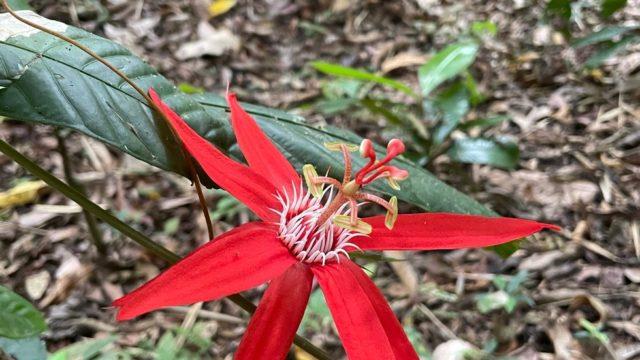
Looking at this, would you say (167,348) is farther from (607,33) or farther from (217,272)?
(607,33)

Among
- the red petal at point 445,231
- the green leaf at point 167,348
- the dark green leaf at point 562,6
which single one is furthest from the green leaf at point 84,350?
the dark green leaf at point 562,6

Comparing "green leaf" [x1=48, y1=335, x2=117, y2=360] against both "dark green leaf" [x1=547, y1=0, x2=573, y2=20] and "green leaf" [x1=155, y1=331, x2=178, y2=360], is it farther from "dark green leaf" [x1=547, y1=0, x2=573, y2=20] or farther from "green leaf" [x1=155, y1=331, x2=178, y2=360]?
"dark green leaf" [x1=547, y1=0, x2=573, y2=20]

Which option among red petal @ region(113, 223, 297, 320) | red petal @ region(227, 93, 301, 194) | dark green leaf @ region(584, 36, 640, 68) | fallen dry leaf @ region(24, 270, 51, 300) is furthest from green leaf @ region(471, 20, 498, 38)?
red petal @ region(113, 223, 297, 320)

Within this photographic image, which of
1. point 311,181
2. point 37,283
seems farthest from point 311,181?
point 37,283

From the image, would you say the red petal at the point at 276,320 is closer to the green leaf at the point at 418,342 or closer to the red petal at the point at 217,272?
the red petal at the point at 217,272

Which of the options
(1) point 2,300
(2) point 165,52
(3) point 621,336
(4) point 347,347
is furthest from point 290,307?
(2) point 165,52

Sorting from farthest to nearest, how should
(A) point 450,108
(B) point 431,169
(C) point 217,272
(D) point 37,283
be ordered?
(B) point 431,169 < (A) point 450,108 < (D) point 37,283 < (C) point 217,272

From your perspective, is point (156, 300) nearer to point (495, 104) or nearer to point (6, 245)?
point (6, 245)
